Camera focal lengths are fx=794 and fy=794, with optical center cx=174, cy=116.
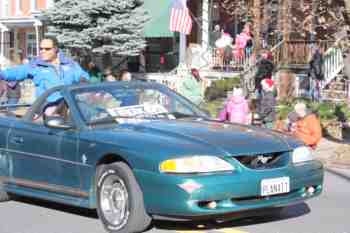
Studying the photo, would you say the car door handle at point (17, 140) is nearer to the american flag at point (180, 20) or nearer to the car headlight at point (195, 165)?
the car headlight at point (195, 165)

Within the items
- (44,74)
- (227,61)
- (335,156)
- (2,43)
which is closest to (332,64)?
(227,61)

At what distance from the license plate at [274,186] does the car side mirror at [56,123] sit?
6.86 feet

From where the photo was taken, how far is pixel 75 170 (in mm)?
7723

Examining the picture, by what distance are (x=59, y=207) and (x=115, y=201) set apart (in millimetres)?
1758

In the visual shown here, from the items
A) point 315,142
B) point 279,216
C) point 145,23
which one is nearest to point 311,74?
point 145,23

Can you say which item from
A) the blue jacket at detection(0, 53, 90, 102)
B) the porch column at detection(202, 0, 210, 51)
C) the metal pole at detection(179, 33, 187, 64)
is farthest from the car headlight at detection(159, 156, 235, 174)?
the porch column at detection(202, 0, 210, 51)

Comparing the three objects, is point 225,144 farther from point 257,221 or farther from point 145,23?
point 145,23

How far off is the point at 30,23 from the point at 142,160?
101ft

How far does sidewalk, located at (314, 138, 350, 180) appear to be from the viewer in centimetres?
1287

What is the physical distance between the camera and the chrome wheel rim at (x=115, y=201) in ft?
23.5

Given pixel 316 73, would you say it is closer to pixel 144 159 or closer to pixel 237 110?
pixel 237 110

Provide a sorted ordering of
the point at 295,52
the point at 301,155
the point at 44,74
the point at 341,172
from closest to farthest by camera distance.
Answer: the point at 301,155 → the point at 44,74 → the point at 341,172 → the point at 295,52

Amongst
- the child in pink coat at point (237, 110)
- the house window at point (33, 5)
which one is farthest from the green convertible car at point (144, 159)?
the house window at point (33, 5)

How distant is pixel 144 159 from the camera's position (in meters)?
6.95
